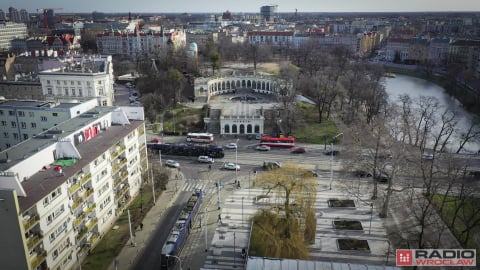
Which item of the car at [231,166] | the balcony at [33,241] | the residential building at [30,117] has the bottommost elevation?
the car at [231,166]

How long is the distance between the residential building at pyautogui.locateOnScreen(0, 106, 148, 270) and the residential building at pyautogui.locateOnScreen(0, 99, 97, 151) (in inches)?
155

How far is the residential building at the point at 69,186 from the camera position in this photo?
27.6 meters

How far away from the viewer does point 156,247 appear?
3778 cm

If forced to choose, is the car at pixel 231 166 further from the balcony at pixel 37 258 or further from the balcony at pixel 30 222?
the balcony at pixel 30 222

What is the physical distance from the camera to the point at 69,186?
3247 cm

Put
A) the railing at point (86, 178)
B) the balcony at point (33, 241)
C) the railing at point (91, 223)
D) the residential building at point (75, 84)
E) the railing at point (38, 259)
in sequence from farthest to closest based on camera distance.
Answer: the residential building at point (75, 84), the railing at point (91, 223), the railing at point (86, 178), the railing at point (38, 259), the balcony at point (33, 241)

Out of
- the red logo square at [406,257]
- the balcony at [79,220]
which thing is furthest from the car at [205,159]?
the red logo square at [406,257]

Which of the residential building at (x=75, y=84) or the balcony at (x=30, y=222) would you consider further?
the residential building at (x=75, y=84)

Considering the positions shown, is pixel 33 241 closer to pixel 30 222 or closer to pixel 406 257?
pixel 30 222

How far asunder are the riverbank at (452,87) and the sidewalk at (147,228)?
7357cm

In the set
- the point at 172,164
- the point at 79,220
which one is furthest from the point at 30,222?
the point at 172,164

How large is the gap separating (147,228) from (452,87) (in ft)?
327

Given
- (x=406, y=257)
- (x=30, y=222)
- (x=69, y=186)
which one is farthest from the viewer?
(x=69, y=186)

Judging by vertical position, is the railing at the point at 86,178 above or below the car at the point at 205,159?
above
